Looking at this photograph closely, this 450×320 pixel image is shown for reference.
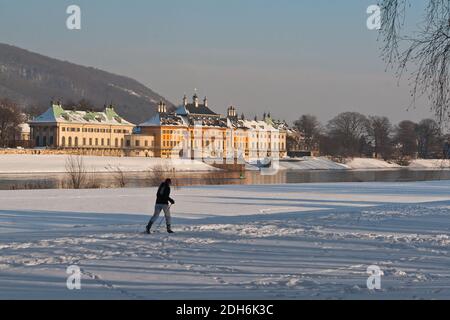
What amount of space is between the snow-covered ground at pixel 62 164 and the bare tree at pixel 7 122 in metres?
24.3

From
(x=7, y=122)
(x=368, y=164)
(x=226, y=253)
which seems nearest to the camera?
(x=226, y=253)

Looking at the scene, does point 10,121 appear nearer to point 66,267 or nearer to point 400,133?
point 400,133

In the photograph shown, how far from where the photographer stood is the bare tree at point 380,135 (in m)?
134

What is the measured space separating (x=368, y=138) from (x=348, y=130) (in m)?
4.82

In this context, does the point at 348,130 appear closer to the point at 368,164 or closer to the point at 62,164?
the point at 368,164

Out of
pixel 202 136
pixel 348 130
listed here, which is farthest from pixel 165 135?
pixel 348 130

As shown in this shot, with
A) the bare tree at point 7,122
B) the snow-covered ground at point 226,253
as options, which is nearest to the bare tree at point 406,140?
the bare tree at point 7,122

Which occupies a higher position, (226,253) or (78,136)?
(78,136)

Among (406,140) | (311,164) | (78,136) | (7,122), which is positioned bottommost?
(311,164)

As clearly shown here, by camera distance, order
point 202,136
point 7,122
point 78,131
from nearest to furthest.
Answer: point 7,122 < point 78,131 < point 202,136

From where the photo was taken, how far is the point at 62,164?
7725cm

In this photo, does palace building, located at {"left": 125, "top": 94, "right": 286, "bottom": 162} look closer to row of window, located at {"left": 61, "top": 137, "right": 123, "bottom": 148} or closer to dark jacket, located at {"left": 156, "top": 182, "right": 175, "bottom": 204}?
row of window, located at {"left": 61, "top": 137, "right": 123, "bottom": 148}

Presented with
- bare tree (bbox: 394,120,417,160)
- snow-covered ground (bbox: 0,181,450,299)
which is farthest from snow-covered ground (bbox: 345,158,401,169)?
snow-covered ground (bbox: 0,181,450,299)

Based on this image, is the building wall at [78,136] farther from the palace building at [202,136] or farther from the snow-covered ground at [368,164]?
the snow-covered ground at [368,164]
